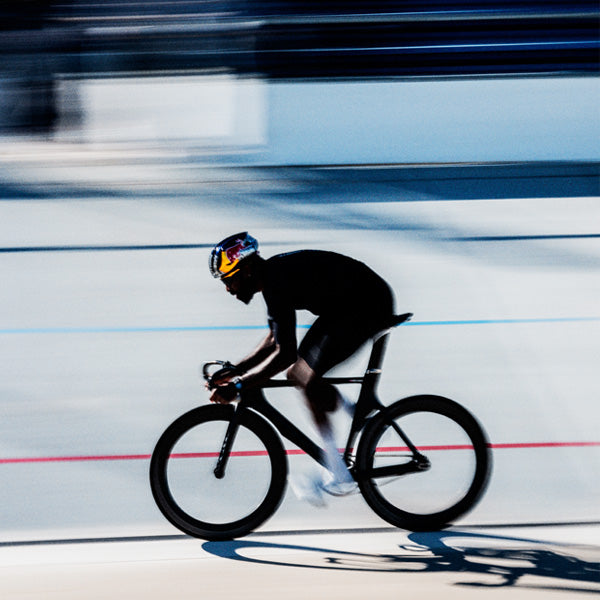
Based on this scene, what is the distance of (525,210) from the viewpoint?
11203mm

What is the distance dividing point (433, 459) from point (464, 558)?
1.65ft

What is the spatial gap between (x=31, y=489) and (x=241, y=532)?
60.3 inches

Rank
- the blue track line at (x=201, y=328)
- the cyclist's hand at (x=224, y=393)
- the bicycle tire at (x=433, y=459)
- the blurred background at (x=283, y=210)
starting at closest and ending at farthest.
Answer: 1. the cyclist's hand at (x=224, y=393)
2. the bicycle tire at (x=433, y=459)
3. the blurred background at (x=283, y=210)
4. the blue track line at (x=201, y=328)

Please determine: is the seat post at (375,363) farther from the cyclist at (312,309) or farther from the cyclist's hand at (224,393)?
the cyclist's hand at (224,393)

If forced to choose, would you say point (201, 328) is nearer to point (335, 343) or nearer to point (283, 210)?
point (283, 210)

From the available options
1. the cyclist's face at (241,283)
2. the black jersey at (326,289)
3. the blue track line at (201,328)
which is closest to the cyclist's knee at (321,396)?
the black jersey at (326,289)

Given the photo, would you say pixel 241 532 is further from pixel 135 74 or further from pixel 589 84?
pixel 135 74

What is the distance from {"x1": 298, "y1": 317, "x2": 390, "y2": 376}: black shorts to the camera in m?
4.41

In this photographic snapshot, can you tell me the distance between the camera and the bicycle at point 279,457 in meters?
4.40

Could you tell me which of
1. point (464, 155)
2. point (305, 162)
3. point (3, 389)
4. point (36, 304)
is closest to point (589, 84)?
point (464, 155)

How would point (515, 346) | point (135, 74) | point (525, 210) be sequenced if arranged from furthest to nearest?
point (135, 74)
point (525, 210)
point (515, 346)

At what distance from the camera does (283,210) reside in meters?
11.2

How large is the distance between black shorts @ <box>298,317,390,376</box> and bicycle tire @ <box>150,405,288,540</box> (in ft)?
1.21

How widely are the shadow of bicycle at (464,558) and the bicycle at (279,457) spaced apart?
14 cm
